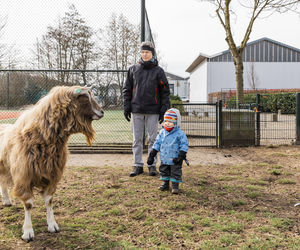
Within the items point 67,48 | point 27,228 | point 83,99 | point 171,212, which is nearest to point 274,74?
point 67,48

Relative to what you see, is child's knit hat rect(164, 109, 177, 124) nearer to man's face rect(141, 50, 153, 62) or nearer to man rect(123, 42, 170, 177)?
man rect(123, 42, 170, 177)

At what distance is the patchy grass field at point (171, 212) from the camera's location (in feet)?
9.21

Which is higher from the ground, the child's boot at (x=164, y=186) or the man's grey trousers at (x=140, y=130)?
the man's grey trousers at (x=140, y=130)

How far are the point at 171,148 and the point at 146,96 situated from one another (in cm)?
137

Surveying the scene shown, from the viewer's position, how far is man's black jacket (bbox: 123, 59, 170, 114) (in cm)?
529

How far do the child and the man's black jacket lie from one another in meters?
0.92

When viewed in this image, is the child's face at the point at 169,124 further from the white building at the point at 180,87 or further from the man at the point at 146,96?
the white building at the point at 180,87

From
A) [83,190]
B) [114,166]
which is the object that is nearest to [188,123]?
[114,166]

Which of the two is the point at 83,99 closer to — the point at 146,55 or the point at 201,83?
the point at 146,55

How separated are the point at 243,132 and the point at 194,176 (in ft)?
13.2

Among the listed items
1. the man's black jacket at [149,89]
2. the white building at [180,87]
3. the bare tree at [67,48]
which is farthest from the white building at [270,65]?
the white building at [180,87]

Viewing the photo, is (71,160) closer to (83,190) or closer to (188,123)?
(83,190)

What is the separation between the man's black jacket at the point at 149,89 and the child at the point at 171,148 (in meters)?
0.92

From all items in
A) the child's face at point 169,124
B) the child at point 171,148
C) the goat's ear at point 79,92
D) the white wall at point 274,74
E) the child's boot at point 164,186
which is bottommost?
the child's boot at point 164,186
